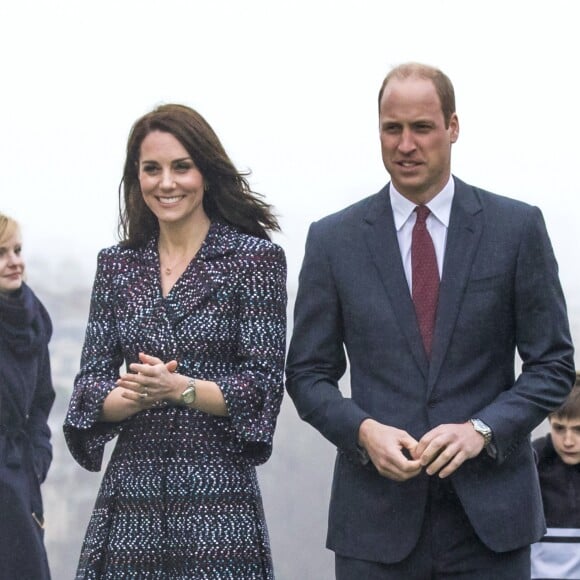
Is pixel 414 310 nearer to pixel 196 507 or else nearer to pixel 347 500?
pixel 347 500

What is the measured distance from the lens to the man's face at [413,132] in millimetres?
2668

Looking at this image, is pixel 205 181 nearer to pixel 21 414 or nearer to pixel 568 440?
pixel 568 440

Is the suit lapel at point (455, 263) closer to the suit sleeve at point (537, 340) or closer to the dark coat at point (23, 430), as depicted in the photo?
the suit sleeve at point (537, 340)

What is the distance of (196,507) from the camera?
9.55 feet

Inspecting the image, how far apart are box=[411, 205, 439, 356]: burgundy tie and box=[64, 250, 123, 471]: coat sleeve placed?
63 centimetres

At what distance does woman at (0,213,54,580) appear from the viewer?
14.2 feet

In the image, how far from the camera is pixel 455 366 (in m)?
2.68

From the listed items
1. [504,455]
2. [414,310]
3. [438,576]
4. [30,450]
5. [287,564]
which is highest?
[414,310]

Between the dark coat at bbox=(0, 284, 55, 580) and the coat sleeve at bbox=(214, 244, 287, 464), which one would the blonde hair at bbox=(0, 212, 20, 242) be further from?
the coat sleeve at bbox=(214, 244, 287, 464)

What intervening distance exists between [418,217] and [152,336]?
0.57 meters

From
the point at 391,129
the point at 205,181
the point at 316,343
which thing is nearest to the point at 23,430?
the point at 205,181

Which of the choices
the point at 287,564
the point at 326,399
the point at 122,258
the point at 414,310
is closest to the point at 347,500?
the point at 326,399

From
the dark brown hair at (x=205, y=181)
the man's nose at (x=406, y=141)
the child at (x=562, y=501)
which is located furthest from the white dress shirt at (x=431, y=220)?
the child at (x=562, y=501)

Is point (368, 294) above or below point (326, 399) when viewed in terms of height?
above
